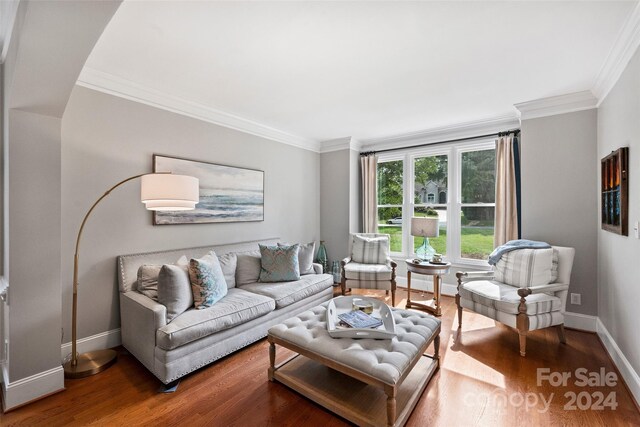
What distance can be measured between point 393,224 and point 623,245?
2.92 metres

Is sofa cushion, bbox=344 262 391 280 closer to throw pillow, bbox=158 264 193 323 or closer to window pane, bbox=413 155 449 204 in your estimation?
window pane, bbox=413 155 449 204

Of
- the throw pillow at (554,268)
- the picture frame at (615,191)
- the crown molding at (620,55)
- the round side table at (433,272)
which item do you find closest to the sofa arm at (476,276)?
the round side table at (433,272)

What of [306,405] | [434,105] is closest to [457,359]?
[306,405]

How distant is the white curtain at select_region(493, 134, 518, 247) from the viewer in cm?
376

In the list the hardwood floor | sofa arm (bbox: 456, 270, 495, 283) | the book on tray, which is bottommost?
the hardwood floor

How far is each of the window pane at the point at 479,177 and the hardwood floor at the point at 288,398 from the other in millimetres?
2191

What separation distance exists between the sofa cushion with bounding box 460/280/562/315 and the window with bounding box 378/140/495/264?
1.23 metres

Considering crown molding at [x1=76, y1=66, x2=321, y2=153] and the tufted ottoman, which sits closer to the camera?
the tufted ottoman

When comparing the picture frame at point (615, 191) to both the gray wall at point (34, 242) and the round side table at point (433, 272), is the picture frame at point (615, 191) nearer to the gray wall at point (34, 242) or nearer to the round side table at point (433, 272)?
the round side table at point (433, 272)

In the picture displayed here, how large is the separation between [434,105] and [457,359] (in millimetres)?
2765

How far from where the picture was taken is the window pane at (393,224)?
4945 millimetres

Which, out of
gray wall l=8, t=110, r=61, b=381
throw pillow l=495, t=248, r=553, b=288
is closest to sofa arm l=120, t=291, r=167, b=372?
gray wall l=8, t=110, r=61, b=381

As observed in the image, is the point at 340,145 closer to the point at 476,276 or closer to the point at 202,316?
the point at 476,276

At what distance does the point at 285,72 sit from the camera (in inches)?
103
